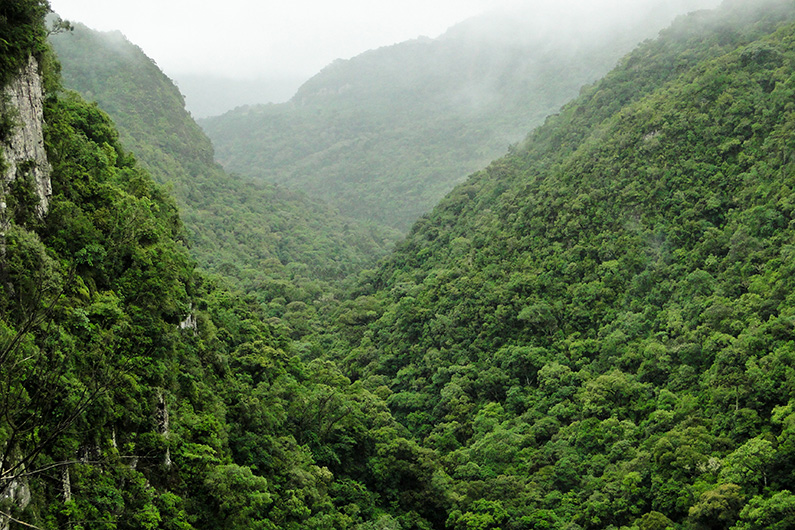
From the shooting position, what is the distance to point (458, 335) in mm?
50969

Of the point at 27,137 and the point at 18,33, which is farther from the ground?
the point at 18,33

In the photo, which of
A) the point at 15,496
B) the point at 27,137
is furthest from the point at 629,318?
the point at 15,496

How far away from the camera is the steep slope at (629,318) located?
30062 mm

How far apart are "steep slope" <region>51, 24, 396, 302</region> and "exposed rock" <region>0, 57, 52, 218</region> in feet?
164

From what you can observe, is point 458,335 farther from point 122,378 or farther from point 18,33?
point 18,33

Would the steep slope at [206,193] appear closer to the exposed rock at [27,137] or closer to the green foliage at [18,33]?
the exposed rock at [27,137]

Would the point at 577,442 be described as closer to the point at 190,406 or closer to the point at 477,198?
the point at 190,406

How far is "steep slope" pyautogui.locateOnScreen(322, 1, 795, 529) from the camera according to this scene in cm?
3006

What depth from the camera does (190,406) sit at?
20.9m

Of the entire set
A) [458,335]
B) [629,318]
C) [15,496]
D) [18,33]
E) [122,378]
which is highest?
[18,33]

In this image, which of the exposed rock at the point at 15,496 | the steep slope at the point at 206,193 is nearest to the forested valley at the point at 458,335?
the exposed rock at the point at 15,496

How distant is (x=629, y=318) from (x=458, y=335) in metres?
13.5

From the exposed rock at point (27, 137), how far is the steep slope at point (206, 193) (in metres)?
50.1

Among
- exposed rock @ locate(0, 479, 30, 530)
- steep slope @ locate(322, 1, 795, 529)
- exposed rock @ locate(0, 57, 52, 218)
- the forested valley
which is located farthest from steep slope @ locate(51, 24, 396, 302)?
exposed rock @ locate(0, 479, 30, 530)
